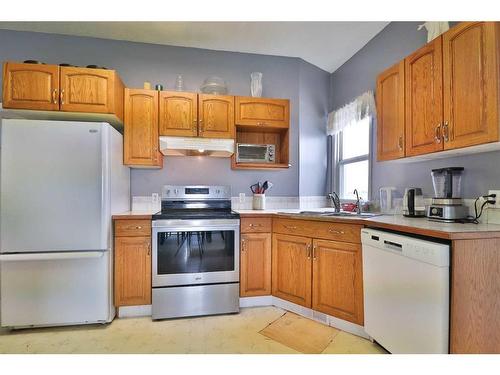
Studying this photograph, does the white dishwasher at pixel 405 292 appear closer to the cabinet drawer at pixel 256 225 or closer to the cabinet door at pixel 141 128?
the cabinet drawer at pixel 256 225

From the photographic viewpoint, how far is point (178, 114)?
2652 mm

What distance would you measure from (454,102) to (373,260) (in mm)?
1107

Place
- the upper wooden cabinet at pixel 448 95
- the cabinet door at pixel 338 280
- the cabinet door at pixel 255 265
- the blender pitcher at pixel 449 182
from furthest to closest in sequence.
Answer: the cabinet door at pixel 255 265 < the cabinet door at pixel 338 280 < the blender pitcher at pixel 449 182 < the upper wooden cabinet at pixel 448 95

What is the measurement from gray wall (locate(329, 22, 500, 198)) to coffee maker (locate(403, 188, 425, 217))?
0.25ft

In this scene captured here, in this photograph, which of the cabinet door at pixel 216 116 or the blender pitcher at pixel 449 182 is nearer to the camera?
the blender pitcher at pixel 449 182

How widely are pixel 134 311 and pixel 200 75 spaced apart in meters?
2.55

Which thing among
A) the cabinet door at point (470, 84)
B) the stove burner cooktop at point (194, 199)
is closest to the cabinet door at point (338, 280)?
the cabinet door at point (470, 84)

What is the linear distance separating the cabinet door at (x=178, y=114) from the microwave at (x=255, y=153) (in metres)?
0.58

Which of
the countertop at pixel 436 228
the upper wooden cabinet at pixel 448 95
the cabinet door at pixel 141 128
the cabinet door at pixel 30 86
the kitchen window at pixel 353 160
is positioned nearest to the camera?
the countertop at pixel 436 228

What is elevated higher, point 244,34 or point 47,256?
point 244,34

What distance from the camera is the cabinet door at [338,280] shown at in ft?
6.37

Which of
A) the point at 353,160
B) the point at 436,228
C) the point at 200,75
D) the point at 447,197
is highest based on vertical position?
the point at 200,75

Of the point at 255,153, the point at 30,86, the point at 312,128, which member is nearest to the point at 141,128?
the point at 30,86

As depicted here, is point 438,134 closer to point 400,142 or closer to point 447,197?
point 400,142
